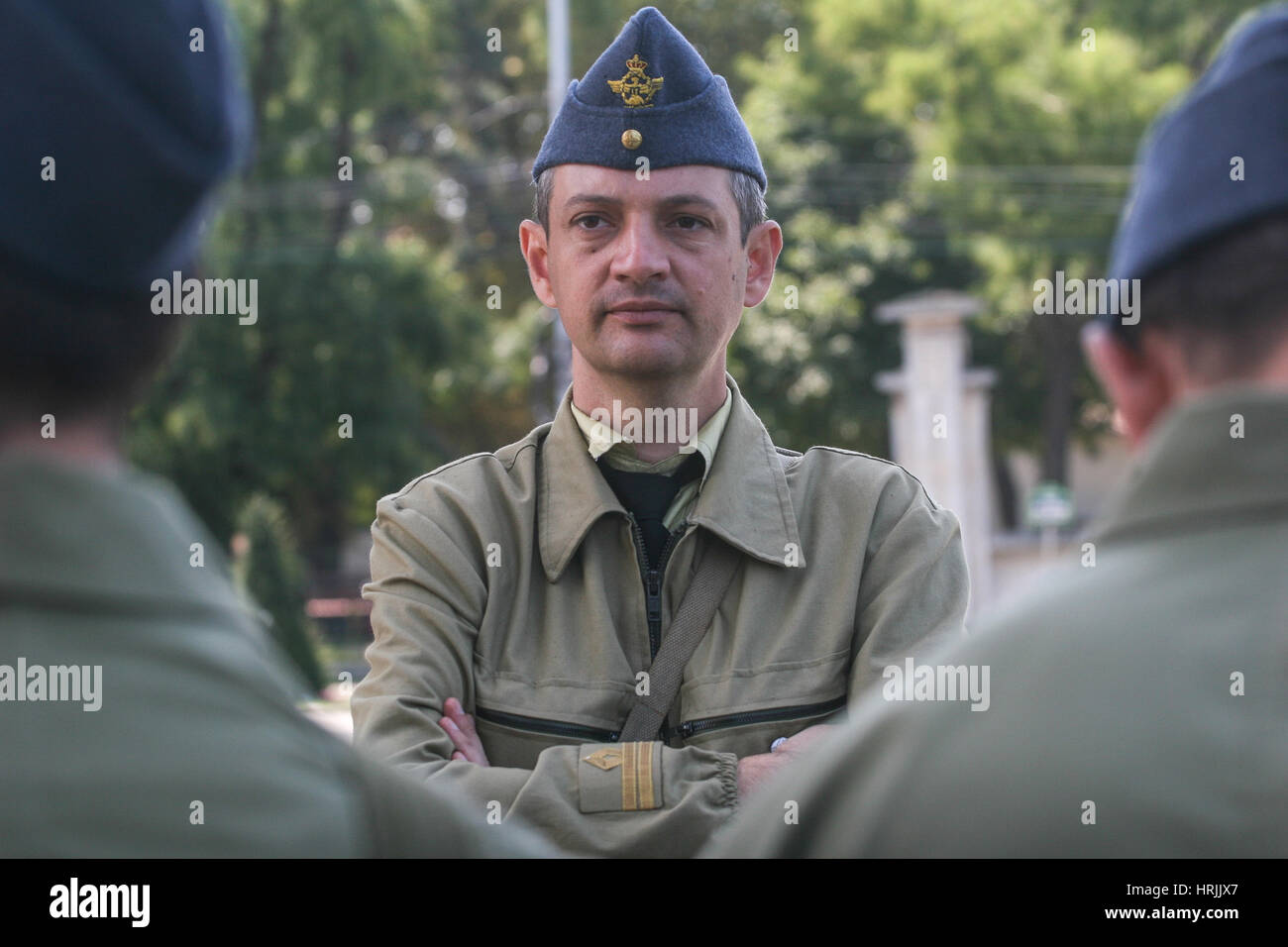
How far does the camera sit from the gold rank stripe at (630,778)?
301 cm

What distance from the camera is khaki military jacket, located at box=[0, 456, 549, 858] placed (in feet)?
4.52

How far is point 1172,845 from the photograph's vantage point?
144 cm

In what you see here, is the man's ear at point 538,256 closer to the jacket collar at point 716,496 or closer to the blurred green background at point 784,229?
Answer: the jacket collar at point 716,496

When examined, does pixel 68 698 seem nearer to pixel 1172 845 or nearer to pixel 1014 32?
pixel 1172 845

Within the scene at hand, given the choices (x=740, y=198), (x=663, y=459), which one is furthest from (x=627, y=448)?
(x=740, y=198)

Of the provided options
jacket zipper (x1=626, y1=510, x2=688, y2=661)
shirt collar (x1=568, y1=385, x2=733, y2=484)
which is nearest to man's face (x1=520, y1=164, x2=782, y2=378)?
shirt collar (x1=568, y1=385, x2=733, y2=484)

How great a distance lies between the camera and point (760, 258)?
144 inches

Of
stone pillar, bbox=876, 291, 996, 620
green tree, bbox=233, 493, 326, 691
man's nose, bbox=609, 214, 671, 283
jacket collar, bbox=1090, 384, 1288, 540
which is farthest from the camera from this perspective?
stone pillar, bbox=876, 291, 996, 620

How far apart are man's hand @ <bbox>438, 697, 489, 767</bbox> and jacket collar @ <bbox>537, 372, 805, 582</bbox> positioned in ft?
1.03

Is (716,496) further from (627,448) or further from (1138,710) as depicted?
(1138,710)

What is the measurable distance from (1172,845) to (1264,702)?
140 millimetres

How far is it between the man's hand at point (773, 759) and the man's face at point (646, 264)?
754mm

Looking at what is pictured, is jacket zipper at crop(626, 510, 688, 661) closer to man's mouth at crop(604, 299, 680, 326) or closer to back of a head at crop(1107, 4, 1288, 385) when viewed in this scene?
man's mouth at crop(604, 299, 680, 326)

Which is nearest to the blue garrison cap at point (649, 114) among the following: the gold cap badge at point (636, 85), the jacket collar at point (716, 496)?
the gold cap badge at point (636, 85)
